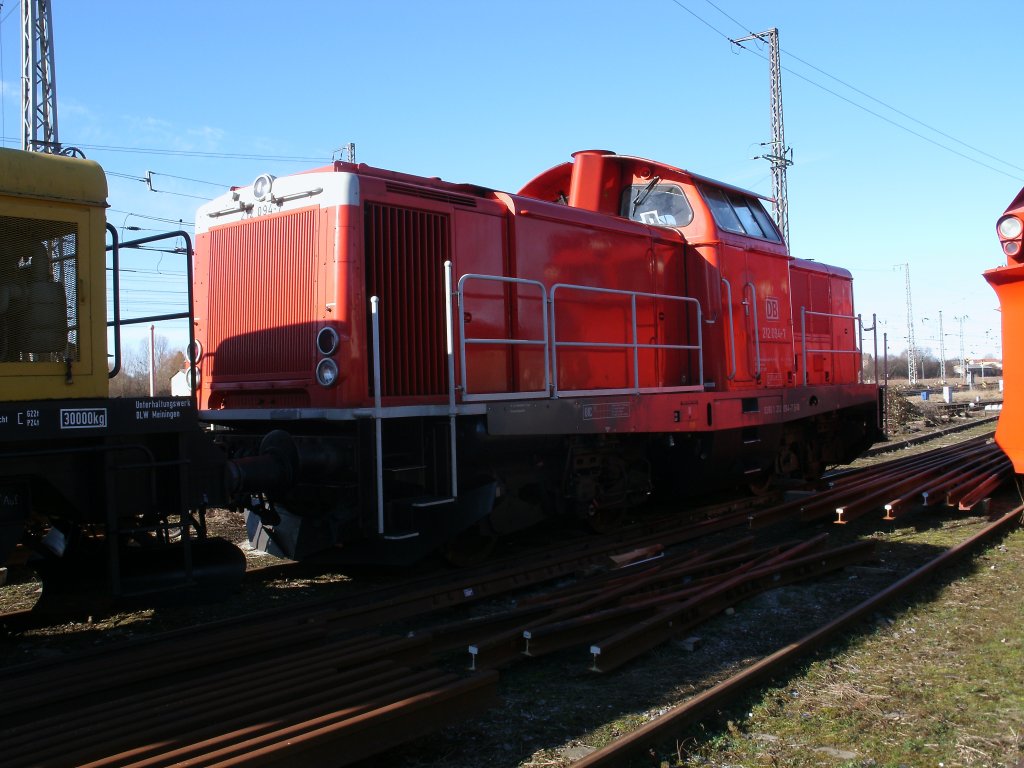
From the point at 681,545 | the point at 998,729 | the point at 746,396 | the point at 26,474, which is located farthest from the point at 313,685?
the point at 746,396

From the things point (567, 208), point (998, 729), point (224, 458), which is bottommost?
point (998, 729)

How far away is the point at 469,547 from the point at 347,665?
3.29 m

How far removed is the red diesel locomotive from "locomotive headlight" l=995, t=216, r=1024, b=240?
2.70 metres

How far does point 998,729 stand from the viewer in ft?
13.4

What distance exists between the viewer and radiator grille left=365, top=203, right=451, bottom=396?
651 cm

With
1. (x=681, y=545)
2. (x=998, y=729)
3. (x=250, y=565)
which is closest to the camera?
(x=998, y=729)

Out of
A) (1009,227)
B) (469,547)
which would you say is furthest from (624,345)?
(1009,227)

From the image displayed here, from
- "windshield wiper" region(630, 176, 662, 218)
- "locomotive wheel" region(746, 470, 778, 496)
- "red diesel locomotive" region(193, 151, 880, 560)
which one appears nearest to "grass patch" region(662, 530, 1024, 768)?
"red diesel locomotive" region(193, 151, 880, 560)

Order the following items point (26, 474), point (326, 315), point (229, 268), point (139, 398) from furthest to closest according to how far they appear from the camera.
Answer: point (229, 268), point (326, 315), point (139, 398), point (26, 474)

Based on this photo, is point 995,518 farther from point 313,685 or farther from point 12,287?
point 12,287

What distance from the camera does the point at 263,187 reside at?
6957 mm

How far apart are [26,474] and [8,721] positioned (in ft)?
4.93

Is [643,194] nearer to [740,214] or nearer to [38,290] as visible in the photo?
[740,214]

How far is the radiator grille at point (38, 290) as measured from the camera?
4.72m
